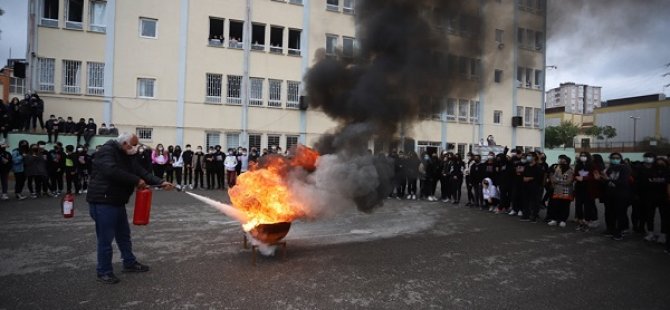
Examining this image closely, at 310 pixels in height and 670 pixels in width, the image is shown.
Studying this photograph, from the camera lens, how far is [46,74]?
66.3 feet

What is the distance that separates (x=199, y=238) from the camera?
7648mm

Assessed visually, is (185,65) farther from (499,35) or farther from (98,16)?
(499,35)

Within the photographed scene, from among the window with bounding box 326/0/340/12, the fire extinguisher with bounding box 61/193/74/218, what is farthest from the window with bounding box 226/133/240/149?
the fire extinguisher with bounding box 61/193/74/218

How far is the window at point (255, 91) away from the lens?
78.2 feet

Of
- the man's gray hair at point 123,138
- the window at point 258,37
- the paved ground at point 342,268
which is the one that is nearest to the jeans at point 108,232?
the paved ground at point 342,268

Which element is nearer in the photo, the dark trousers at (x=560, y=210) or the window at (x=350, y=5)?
the window at (x=350, y=5)

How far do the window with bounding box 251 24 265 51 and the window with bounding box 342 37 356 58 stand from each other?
53.8 ft

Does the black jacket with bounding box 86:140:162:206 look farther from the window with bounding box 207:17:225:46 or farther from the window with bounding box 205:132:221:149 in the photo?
the window with bounding box 207:17:225:46

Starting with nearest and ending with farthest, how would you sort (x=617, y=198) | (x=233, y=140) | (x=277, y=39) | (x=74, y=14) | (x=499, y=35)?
1. (x=499, y=35)
2. (x=617, y=198)
3. (x=74, y=14)
4. (x=233, y=140)
5. (x=277, y=39)

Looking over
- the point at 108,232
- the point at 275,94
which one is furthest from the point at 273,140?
the point at 108,232

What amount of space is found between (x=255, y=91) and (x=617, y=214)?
19.4m

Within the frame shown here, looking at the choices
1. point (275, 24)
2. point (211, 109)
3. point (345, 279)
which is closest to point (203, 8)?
point (275, 24)

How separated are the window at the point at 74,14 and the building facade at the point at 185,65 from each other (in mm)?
Answer: 46

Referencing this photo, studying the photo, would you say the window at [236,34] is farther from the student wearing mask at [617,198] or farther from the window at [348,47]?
the student wearing mask at [617,198]
